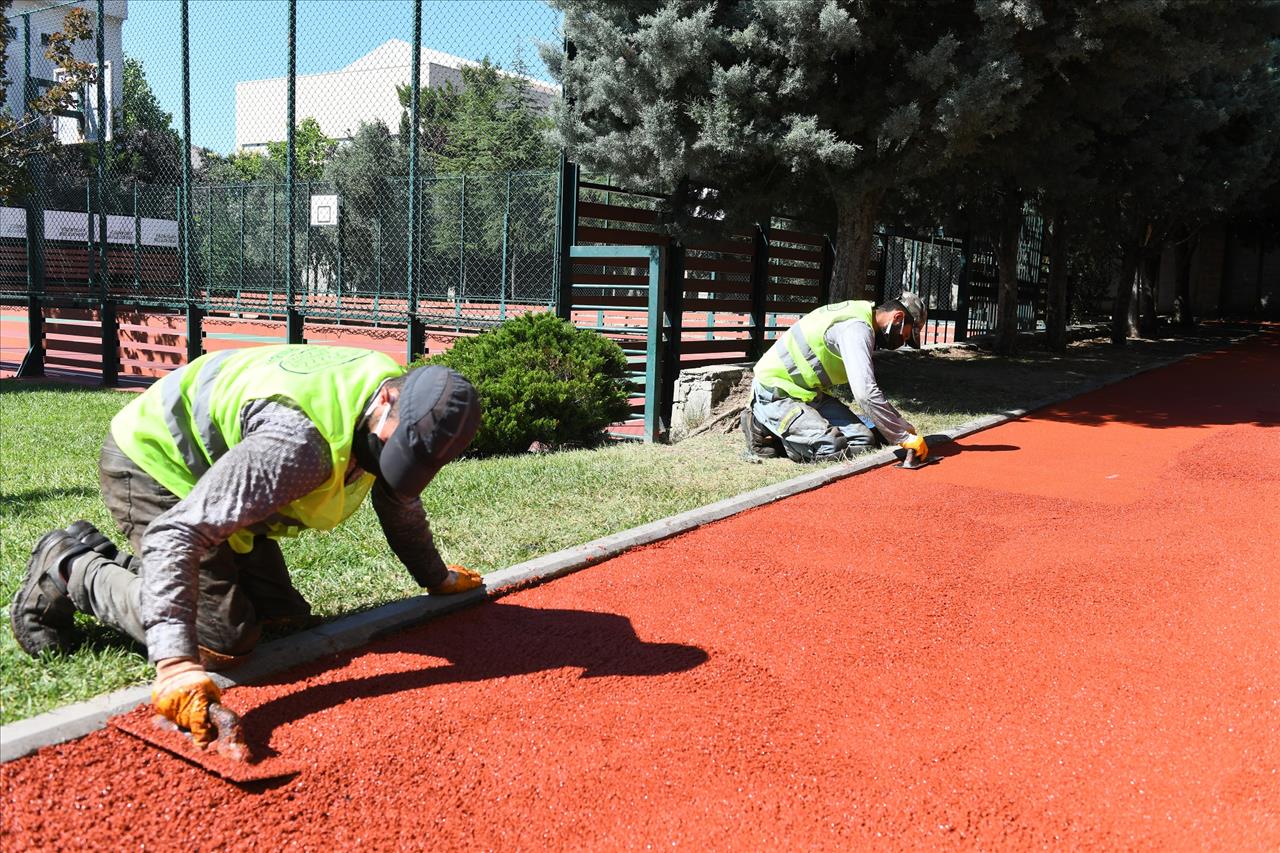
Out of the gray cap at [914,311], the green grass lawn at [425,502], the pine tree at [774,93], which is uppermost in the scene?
the pine tree at [774,93]

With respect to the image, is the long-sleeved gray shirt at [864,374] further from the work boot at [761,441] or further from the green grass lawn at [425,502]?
the work boot at [761,441]

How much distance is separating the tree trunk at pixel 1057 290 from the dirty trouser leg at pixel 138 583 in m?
18.3

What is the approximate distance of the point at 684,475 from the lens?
7.62m

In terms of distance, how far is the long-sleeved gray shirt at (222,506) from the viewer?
2.99m

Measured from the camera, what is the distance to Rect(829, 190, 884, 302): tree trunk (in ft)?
39.5

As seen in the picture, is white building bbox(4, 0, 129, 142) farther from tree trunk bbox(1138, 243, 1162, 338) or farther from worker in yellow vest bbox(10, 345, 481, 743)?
tree trunk bbox(1138, 243, 1162, 338)

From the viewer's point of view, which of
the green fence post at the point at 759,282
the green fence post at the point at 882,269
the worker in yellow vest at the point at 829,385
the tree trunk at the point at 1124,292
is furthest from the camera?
the tree trunk at the point at 1124,292

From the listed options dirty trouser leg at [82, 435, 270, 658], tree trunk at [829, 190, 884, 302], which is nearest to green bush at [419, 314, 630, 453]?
tree trunk at [829, 190, 884, 302]

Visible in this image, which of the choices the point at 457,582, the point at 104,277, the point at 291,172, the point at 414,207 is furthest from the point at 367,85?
the point at 457,582

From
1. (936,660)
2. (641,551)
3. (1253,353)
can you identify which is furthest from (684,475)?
(1253,353)

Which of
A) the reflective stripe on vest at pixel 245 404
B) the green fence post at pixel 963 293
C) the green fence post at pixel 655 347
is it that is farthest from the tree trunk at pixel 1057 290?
the reflective stripe on vest at pixel 245 404

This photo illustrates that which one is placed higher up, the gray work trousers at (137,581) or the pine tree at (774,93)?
the pine tree at (774,93)

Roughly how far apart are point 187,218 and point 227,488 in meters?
12.9

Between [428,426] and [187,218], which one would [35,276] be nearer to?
[187,218]
